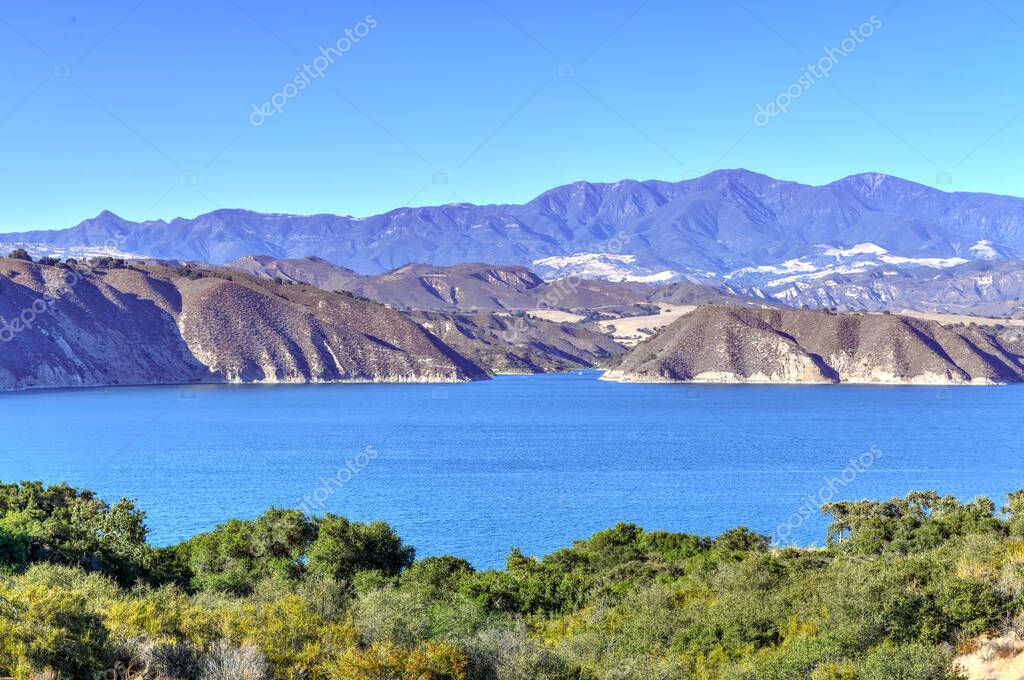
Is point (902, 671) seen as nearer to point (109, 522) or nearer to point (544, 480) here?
point (109, 522)

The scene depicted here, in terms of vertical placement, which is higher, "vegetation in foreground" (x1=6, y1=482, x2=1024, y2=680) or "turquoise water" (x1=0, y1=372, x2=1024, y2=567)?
"turquoise water" (x1=0, y1=372, x2=1024, y2=567)

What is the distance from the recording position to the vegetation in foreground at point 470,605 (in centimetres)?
1698

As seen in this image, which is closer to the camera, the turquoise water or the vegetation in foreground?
the vegetation in foreground

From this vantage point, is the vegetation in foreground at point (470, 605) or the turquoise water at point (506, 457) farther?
the turquoise water at point (506, 457)

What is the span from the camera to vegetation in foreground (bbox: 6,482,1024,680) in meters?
17.0

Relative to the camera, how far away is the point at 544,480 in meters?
78.7

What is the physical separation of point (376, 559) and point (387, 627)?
54.4ft

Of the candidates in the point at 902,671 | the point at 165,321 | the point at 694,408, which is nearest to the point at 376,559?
the point at 902,671

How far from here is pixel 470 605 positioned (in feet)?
94.8

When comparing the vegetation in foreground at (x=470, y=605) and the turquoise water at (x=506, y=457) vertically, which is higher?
the turquoise water at (x=506, y=457)

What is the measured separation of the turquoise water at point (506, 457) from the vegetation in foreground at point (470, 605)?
15444 millimetres

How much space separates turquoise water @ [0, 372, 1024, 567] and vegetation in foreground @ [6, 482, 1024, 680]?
1544cm

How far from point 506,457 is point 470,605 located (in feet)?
208

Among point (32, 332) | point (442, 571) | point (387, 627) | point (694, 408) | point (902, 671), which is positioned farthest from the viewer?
point (32, 332)
